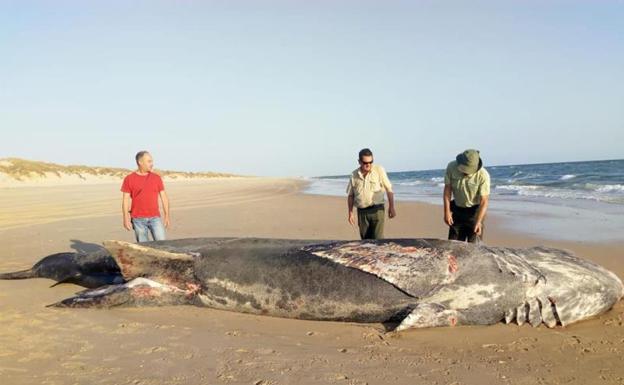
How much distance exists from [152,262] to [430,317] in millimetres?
3278

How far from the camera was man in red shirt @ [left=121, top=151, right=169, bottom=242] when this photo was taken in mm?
7730

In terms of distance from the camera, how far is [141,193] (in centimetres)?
773

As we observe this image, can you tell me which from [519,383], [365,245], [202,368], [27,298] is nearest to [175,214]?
[27,298]

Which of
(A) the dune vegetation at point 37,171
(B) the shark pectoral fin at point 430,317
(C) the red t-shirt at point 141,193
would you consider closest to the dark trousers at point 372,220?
(B) the shark pectoral fin at point 430,317

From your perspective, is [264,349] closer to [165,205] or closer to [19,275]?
[165,205]

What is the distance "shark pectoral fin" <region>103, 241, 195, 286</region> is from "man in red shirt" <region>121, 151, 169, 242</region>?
71.0 inches

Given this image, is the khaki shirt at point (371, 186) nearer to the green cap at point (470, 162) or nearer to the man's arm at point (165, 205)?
the green cap at point (470, 162)

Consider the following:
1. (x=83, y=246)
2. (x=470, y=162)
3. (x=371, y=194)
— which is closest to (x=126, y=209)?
(x=83, y=246)

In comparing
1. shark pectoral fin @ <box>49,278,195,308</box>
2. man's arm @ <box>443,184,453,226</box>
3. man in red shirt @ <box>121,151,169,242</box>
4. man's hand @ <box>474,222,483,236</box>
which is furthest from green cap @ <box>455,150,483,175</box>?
man in red shirt @ <box>121,151,169,242</box>

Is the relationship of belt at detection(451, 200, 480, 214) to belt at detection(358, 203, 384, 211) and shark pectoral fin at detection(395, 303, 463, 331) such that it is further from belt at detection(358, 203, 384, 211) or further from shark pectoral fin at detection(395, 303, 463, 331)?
shark pectoral fin at detection(395, 303, 463, 331)

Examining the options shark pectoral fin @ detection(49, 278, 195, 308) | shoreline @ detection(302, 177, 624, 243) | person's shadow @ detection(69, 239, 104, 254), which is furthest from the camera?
shoreline @ detection(302, 177, 624, 243)

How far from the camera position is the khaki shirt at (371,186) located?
765 centimetres

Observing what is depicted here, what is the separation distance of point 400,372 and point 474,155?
3.74 meters

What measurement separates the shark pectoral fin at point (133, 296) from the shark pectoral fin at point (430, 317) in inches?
98.2
